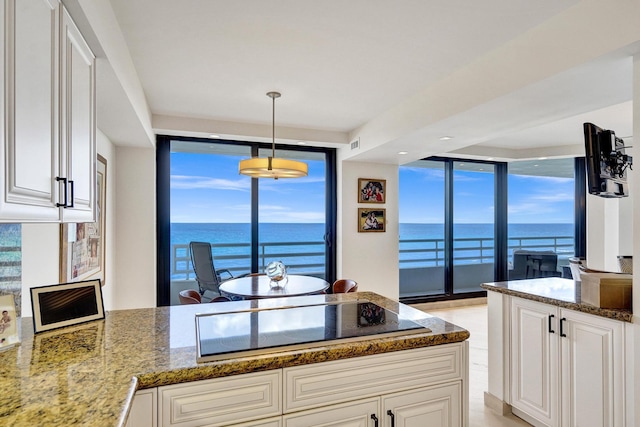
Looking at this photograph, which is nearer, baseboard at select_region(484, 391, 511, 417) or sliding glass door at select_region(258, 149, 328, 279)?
baseboard at select_region(484, 391, 511, 417)

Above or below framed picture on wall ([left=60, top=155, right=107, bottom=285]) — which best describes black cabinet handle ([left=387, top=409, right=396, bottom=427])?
below

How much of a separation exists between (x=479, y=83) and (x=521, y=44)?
38cm

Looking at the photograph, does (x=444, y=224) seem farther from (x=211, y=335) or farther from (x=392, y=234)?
(x=211, y=335)

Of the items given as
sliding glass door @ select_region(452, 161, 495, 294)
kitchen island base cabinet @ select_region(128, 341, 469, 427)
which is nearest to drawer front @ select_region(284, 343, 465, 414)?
kitchen island base cabinet @ select_region(128, 341, 469, 427)

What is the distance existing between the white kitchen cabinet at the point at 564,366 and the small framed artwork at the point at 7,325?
9.02 feet

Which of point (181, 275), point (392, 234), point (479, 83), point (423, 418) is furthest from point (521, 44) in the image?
point (181, 275)

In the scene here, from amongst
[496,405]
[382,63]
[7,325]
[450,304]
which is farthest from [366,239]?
[7,325]

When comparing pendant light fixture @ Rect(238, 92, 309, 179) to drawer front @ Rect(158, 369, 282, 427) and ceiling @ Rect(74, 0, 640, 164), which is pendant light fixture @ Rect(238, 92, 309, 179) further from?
drawer front @ Rect(158, 369, 282, 427)

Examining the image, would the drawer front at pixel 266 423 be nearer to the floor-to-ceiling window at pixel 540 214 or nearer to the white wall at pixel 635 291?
the white wall at pixel 635 291

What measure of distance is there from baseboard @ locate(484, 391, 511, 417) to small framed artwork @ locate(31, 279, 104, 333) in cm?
269

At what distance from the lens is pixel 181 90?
3.17 m

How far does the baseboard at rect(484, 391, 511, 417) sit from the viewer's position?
2.57m

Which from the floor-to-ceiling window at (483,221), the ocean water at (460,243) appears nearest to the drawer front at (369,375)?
the floor-to-ceiling window at (483,221)

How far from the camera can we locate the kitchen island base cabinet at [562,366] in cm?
190
